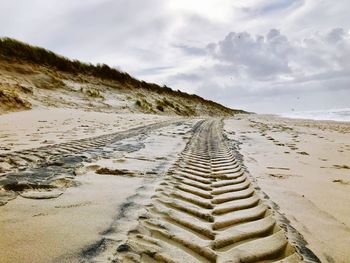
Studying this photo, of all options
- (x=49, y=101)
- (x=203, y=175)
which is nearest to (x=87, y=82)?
(x=49, y=101)

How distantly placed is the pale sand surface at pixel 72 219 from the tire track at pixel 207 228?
0.13 meters

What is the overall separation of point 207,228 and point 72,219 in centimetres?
75

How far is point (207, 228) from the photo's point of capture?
1993mm

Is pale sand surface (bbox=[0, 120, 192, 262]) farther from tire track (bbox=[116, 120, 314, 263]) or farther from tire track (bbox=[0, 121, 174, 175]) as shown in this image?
tire track (bbox=[0, 121, 174, 175])

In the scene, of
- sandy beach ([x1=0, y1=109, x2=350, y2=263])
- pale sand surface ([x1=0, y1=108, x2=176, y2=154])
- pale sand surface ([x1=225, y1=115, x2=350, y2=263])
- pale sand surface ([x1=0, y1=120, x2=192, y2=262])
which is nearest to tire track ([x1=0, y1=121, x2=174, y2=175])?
sandy beach ([x1=0, y1=109, x2=350, y2=263])

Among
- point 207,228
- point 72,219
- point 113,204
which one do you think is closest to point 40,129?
point 113,204

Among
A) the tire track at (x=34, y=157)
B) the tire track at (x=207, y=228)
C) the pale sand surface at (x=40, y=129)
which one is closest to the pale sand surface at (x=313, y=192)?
the tire track at (x=207, y=228)

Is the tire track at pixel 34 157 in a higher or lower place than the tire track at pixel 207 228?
lower

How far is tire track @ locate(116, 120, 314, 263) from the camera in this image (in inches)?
64.9

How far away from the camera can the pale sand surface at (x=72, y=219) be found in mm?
1554

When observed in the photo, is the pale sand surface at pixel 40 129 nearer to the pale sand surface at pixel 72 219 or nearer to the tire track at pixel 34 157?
the tire track at pixel 34 157

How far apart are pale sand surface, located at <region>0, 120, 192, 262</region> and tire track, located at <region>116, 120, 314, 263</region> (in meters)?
0.13

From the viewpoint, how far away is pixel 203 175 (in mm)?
3508

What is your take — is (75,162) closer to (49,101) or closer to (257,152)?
(257,152)
